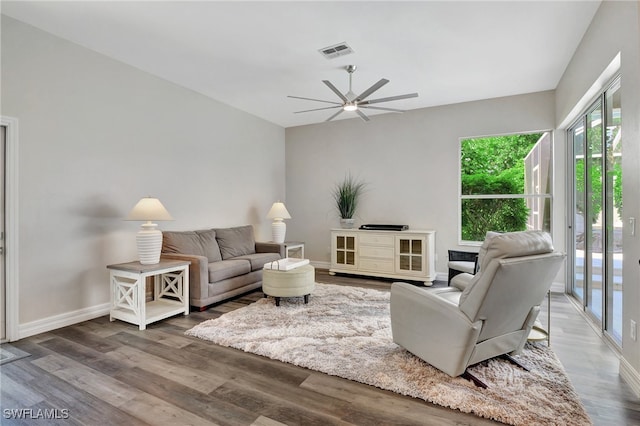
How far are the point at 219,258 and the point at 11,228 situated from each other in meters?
2.19

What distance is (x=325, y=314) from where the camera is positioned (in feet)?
11.4

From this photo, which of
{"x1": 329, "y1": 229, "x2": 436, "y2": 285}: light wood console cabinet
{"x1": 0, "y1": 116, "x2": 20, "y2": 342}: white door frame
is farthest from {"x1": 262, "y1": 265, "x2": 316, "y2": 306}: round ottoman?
{"x1": 0, "y1": 116, "x2": 20, "y2": 342}: white door frame

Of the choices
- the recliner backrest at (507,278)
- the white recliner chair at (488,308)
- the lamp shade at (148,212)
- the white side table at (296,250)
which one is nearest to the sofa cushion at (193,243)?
the lamp shade at (148,212)

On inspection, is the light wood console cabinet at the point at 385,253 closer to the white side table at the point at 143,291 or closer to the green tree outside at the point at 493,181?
the green tree outside at the point at 493,181

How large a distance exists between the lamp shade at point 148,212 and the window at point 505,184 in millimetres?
4372

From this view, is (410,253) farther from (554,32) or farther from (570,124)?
(554,32)

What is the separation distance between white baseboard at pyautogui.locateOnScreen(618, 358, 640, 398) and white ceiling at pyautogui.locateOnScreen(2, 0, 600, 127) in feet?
9.20

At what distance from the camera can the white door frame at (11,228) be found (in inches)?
112

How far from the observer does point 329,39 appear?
10.4 ft

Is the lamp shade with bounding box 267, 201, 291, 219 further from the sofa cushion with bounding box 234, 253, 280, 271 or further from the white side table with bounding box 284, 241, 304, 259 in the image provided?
the sofa cushion with bounding box 234, 253, 280, 271

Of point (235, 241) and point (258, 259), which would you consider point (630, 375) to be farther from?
point (235, 241)

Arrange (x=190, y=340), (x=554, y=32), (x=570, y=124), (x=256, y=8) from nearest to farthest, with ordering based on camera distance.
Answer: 1. (x=256, y=8)
2. (x=190, y=340)
3. (x=554, y=32)
4. (x=570, y=124)

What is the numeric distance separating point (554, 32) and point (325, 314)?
360cm

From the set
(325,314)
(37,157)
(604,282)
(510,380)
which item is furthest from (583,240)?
(37,157)
